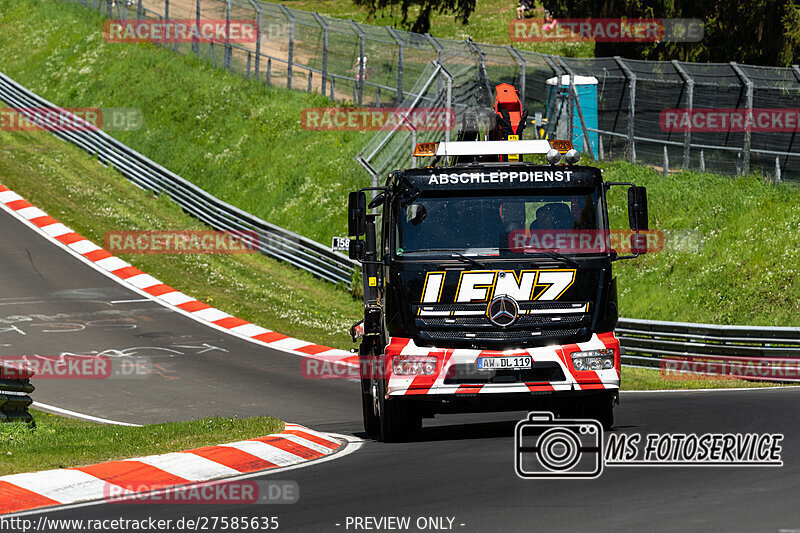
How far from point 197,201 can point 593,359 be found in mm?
22963

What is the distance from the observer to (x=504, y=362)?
1093 cm

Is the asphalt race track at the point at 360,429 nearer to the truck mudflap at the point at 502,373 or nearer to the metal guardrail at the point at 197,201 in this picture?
the truck mudflap at the point at 502,373

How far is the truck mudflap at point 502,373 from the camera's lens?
35.9ft

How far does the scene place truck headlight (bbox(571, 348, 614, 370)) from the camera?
1098 cm

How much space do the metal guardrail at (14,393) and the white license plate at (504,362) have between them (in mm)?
4652

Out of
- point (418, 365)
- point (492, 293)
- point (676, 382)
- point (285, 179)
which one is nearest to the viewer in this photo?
point (492, 293)

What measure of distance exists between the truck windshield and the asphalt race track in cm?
187

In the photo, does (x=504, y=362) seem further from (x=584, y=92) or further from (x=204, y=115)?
(x=204, y=115)

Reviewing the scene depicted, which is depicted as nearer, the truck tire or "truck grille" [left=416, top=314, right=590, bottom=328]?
"truck grille" [left=416, top=314, right=590, bottom=328]

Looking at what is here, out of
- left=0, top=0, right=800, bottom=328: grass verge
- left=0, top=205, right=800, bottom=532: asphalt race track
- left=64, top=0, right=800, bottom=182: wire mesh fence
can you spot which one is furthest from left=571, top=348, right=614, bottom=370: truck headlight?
left=64, top=0, right=800, bottom=182: wire mesh fence

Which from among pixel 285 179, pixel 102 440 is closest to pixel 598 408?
pixel 102 440

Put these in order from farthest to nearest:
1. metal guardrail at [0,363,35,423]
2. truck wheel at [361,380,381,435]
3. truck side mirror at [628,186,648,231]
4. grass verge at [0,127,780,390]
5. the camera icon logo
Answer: grass verge at [0,127,780,390] < truck wheel at [361,380,381,435] < metal guardrail at [0,363,35,423] < truck side mirror at [628,186,648,231] < the camera icon logo

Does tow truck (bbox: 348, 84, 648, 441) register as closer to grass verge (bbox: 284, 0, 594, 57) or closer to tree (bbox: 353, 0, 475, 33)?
tree (bbox: 353, 0, 475, 33)

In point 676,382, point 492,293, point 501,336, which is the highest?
point 492,293
